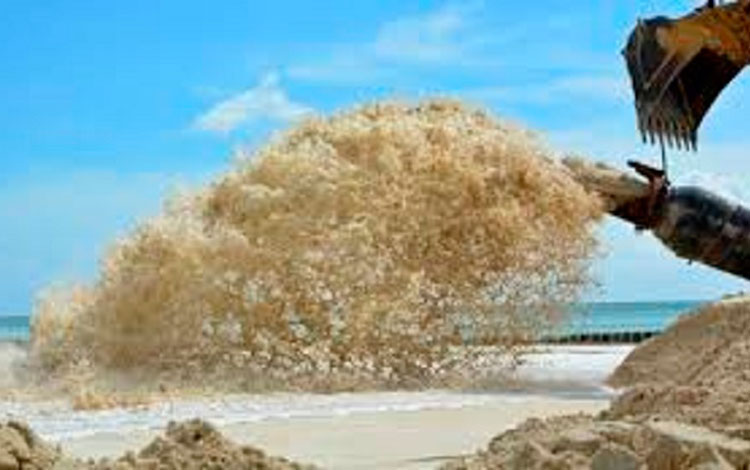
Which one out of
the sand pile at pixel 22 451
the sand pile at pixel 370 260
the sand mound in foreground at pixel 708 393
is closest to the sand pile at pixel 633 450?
the sand mound in foreground at pixel 708 393

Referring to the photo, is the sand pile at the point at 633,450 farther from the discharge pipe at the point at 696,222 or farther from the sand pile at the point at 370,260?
the sand pile at the point at 370,260

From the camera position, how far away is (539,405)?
1217 centimetres

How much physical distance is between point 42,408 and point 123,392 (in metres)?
1.34

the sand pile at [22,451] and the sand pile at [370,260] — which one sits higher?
the sand pile at [370,260]

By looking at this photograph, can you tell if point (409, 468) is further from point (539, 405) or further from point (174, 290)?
point (174, 290)

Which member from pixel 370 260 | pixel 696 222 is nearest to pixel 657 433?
pixel 696 222

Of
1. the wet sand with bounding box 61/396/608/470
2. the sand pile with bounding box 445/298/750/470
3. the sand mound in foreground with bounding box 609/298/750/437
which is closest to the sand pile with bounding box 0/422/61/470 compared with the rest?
the sand pile with bounding box 445/298/750/470

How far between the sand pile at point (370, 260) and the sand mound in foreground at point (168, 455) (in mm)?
9099

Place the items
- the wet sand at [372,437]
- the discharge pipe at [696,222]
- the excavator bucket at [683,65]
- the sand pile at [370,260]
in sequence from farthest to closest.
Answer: the sand pile at [370,260] < the discharge pipe at [696,222] < the excavator bucket at [683,65] < the wet sand at [372,437]

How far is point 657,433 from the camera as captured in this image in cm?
480

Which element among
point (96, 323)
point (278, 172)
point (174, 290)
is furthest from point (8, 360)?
point (278, 172)

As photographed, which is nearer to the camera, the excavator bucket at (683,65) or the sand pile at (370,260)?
the excavator bucket at (683,65)

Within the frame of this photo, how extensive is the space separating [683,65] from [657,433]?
23.2 ft

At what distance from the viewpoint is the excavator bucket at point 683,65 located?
10.9 metres
